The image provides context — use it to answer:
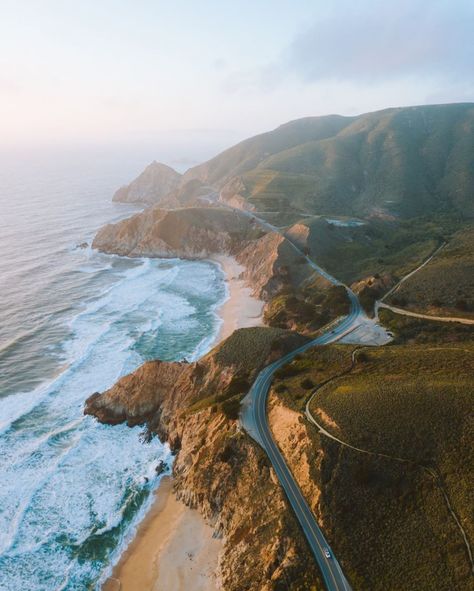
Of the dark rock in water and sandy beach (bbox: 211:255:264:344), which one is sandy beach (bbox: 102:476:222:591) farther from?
sandy beach (bbox: 211:255:264:344)

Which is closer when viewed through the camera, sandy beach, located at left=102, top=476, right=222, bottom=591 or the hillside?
sandy beach, located at left=102, top=476, right=222, bottom=591

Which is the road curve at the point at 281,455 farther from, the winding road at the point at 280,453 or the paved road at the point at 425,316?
the paved road at the point at 425,316

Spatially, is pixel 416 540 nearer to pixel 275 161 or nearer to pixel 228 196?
pixel 228 196

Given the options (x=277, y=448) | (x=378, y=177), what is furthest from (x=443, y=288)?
(x=378, y=177)

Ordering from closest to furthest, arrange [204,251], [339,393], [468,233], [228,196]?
[339,393]
[468,233]
[204,251]
[228,196]

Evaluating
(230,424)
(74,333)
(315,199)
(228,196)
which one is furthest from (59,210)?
(230,424)

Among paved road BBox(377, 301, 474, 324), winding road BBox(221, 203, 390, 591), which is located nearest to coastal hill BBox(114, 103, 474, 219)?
paved road BBox(377, 301, 474, 324)

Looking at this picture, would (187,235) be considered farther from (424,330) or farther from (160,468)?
(160,468)
